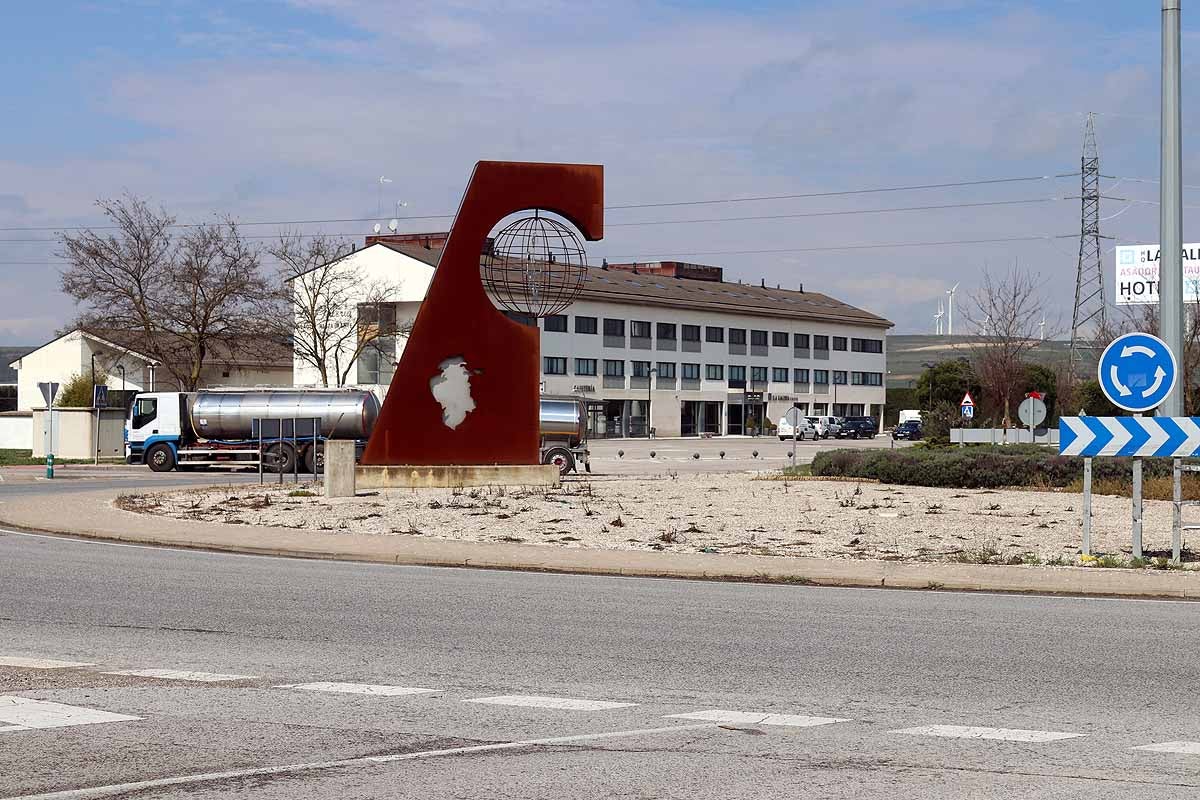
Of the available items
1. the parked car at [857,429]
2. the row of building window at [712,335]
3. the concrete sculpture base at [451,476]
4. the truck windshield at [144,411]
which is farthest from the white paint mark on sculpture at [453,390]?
the parked car at [857,429]

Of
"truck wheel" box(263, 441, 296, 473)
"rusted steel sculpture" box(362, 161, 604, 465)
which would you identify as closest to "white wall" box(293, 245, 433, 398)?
"truck wheel" box(263, 441, 296, 473)

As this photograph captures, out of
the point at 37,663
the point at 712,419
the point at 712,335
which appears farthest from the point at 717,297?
the point at 37,663

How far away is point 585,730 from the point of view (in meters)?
7.86

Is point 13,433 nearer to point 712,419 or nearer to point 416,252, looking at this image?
point 416,252

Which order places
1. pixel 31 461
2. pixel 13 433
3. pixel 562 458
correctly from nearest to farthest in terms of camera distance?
pixel 562 458, pixel 31 461, pixel 13 433

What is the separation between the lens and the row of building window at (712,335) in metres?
93.1

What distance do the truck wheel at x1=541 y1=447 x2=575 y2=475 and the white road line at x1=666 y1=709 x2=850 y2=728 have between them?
34.0 m

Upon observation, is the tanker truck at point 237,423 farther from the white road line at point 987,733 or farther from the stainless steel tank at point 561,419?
the white road line at point 987,733

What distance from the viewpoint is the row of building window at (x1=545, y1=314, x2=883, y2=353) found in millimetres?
93125

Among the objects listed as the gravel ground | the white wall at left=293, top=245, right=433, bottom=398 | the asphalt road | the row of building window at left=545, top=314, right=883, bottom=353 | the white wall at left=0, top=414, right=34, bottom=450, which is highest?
the white wall at left=293, top=245, right=433, bottom=398

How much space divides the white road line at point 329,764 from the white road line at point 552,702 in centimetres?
69

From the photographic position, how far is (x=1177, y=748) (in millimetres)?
7426

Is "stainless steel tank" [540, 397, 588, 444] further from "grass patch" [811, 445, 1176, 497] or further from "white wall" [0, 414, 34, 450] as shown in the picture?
"white wall" [0, 414, 34, 450]

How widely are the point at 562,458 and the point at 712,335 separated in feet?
205
